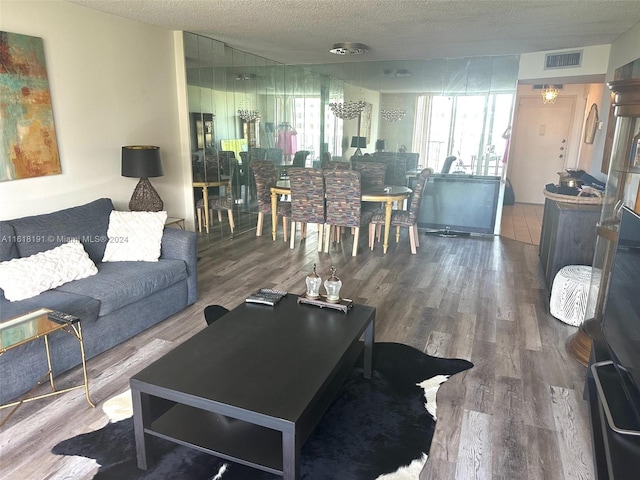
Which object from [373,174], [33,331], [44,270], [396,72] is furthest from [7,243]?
[396,72]

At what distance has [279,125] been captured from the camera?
22.8 ft

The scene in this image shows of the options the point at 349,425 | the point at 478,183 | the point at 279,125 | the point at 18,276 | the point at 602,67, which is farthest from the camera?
the point at 279,125

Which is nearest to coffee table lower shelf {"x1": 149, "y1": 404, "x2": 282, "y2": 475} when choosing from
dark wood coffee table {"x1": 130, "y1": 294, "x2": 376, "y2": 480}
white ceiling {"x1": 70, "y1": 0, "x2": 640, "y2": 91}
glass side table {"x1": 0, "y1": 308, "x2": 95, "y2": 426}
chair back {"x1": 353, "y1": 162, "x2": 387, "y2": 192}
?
dark wood coffee table {"x1": 130, "y1": 294, "x2": 376, "y2": 480}

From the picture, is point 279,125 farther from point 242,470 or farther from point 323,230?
point 242,470

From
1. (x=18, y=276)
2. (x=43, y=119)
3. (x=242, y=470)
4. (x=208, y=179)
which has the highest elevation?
(x=43, y=119)

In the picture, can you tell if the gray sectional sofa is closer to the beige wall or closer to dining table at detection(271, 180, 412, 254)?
the beige wall

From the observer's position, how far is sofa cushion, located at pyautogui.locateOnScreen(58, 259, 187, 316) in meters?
2.80

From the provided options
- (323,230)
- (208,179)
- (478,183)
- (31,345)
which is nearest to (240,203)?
(208,179)

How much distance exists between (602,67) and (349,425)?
515cm

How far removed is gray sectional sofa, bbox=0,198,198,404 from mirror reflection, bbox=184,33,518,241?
1.85 meters

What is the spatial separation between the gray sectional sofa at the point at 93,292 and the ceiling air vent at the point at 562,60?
A: 4.85m

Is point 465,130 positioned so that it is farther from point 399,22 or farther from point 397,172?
point 399,22

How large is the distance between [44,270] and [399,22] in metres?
3.52

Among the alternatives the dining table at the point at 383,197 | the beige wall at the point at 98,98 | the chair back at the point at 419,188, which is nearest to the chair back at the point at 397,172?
the dining table at the point at 383,197
